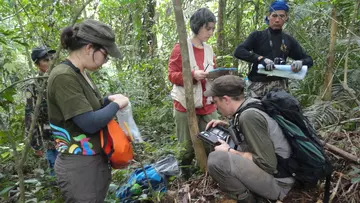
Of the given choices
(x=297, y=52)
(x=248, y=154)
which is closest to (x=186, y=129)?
(x=248, y=154)

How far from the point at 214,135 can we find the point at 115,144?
122 cm

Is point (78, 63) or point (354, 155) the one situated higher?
point (78, 63)

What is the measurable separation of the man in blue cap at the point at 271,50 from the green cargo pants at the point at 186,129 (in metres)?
0.76

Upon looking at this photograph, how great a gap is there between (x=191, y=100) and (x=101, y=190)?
1219 millimetres

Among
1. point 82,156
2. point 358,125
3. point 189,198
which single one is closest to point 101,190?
point 82,156

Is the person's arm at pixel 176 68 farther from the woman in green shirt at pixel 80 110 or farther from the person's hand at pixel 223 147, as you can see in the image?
the woman in green shirt at pixel 80 110

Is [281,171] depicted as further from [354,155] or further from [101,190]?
[101,190]

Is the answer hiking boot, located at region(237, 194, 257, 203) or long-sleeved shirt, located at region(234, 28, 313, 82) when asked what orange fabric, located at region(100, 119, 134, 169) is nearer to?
hiking boot, located at region(237, 194, 257, 203)

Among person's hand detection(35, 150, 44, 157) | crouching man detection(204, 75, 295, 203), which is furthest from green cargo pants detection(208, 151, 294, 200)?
person's hand detection(35, 150, 44, 157)

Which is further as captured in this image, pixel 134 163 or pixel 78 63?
pixel 134 163

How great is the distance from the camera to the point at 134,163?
431 centimetres

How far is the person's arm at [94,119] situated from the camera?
187 cm

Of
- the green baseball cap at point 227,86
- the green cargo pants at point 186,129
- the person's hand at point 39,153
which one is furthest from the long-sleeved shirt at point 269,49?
the person's hand at point 39,153

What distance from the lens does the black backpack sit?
2.49 metres
